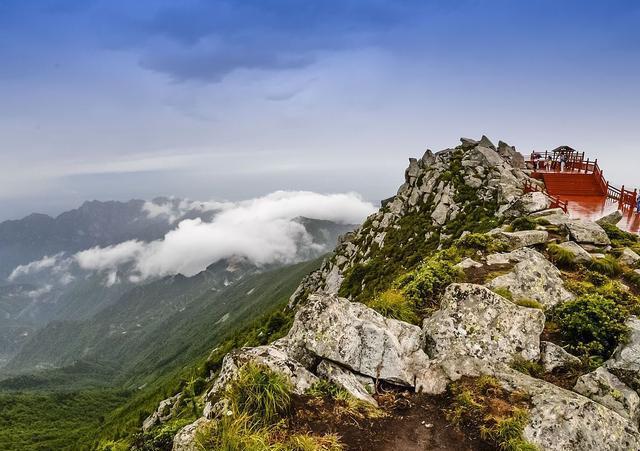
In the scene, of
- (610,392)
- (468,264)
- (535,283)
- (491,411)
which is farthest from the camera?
(468,264)

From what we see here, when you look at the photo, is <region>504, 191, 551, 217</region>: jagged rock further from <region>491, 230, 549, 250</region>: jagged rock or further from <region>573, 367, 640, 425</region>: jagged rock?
<region>573, 367, 640, 425</region>: jagged rock

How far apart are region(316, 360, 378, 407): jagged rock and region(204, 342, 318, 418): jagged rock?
39 centimetres

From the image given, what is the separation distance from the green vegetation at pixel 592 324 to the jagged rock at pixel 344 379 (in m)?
6.50

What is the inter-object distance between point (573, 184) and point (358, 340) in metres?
45.1

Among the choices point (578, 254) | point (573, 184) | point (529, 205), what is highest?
point (573, 184)

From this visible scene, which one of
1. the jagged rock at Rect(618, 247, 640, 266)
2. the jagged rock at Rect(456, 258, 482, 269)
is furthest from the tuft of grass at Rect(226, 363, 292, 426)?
the jagged rock at Rect(618, 247, 640, 266)

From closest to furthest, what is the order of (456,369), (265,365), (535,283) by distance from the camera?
(265,365) < (456,369) < (535,283)

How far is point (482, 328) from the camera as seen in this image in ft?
36.8

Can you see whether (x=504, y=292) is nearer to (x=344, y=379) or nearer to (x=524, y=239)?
(x=344, y=379)

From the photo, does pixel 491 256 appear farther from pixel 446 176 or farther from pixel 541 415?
pixel 446 176

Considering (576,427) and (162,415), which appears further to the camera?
(162,415)

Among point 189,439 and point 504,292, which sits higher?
point 504,292

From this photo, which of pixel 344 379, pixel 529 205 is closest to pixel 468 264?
pixel 344 379

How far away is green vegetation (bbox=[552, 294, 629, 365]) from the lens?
10.7 m
